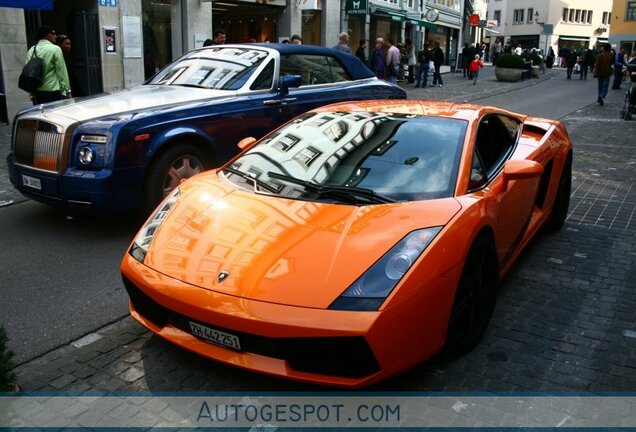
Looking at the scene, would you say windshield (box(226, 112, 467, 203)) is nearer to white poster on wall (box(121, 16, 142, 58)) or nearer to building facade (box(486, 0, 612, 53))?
white poster on wall (box(121, 16, 142, 58))

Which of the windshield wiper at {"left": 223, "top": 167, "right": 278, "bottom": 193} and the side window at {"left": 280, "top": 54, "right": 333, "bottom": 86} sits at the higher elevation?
the side window at {"left": 280, "top": 54, "right": 333, "bottom": 86}

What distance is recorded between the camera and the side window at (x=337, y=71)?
814cm

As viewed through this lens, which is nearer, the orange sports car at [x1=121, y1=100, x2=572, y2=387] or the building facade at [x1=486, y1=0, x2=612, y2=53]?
the orange sports car at [x1=121, y1=100, x2=572, y2=387]

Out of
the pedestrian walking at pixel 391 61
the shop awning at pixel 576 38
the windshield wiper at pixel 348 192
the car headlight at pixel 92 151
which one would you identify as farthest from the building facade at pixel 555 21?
the windshield wiper at pixel 348 192

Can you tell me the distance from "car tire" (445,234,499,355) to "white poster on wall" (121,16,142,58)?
544 inches

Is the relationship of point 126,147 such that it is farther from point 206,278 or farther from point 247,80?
point 206,278

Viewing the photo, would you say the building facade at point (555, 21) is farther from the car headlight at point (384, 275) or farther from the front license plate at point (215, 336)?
the front license plate at point (215, 336)

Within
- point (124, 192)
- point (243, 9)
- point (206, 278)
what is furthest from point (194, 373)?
point (243, 9)

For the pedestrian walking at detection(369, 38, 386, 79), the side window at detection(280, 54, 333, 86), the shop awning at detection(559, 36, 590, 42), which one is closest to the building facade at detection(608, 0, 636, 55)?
the shop awning at detection(559, 36, 590, 42)

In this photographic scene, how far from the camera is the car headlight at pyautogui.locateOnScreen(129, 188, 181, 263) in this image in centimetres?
349

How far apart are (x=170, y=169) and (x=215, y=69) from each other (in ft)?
5.60

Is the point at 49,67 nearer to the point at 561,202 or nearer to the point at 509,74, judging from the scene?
the point at 561,202

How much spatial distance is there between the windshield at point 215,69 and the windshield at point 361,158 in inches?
104

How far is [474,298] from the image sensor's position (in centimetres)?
355
